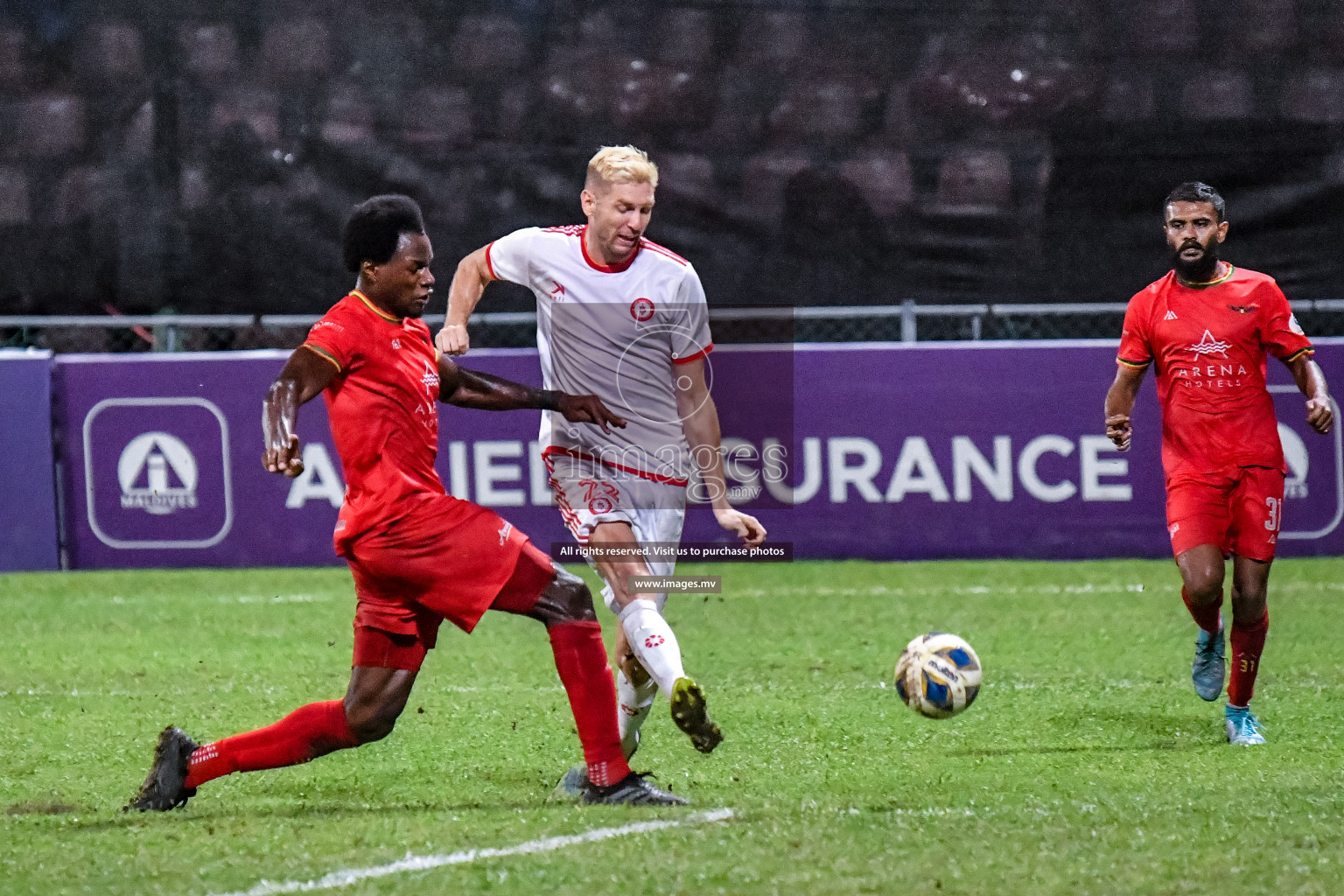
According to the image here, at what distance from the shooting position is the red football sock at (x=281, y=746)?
5.51m

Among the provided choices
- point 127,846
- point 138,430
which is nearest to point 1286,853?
point 127,846

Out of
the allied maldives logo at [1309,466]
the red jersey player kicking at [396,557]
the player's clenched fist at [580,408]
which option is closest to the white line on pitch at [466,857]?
the red jersey player kicking at [396,557]

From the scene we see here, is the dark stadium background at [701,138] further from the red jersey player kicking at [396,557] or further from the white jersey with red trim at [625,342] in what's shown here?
the red jersey player kicking at [396,557]

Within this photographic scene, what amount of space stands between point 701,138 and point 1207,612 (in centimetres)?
675

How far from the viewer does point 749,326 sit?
1250 centimetres

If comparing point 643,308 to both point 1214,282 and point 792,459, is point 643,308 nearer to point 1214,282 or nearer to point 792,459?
point 1214,282

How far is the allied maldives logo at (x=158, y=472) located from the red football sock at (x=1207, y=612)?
7.31m

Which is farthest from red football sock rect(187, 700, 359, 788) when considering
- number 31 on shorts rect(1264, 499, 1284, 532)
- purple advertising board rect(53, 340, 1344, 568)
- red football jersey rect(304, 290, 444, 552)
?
purple advertising board rect(53, 340, 1344, 568)

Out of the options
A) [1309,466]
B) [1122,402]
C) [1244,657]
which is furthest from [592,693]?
[1309,466]

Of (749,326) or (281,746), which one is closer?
(281,746)

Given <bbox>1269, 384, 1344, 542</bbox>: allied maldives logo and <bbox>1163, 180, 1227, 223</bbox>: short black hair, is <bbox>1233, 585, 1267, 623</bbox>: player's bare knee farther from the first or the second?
<bbox>1269, 384, 1344, 542</bbox>: allied maldives logo

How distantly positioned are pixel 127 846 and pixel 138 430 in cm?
753

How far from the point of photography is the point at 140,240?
13.0 m

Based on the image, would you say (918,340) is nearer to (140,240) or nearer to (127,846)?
(140,240)
